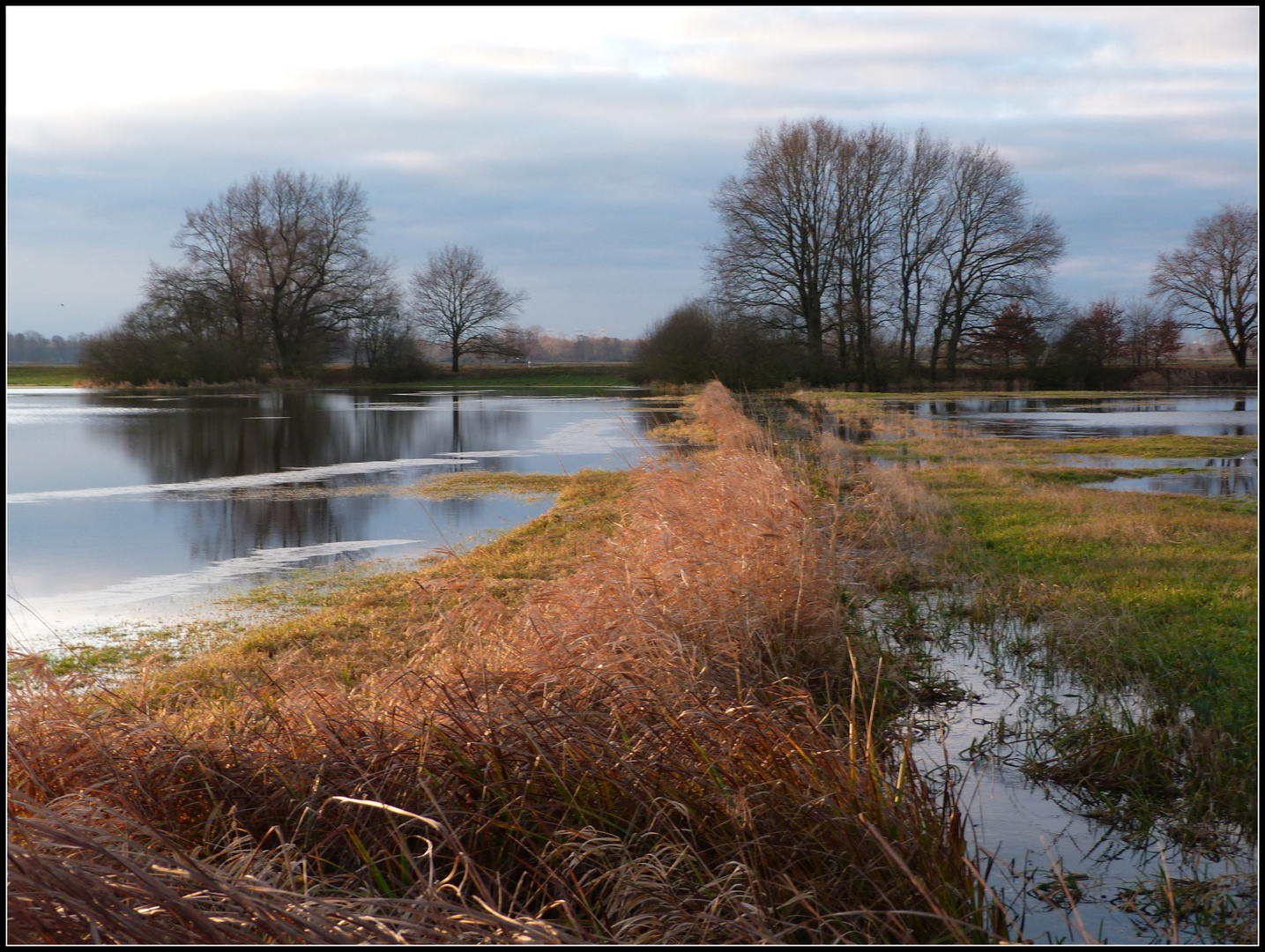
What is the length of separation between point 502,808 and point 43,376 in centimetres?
7069

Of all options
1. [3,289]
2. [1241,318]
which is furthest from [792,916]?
[1241,318]

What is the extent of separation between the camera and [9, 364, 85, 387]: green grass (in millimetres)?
54281

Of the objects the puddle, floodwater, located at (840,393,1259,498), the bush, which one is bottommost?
the puddle

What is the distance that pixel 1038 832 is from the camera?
3.46 metres

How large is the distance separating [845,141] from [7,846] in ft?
137

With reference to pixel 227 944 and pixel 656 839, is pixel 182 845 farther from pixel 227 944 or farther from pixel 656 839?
pixel 656 839

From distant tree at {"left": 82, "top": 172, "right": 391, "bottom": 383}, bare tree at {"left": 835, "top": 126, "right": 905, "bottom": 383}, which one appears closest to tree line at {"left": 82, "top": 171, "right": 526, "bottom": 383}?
distant tree at {"left": 82, "top": 172, "right": 391, "bottom": 383}

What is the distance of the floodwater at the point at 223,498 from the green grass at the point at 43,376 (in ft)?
102

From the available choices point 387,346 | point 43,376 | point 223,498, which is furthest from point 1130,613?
point 43,376

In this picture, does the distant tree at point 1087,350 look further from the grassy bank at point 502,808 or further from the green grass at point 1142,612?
the grassy bank at point 502,808

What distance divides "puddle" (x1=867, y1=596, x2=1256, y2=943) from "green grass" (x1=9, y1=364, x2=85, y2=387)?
57512 millimetres

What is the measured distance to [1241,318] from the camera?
1429cm

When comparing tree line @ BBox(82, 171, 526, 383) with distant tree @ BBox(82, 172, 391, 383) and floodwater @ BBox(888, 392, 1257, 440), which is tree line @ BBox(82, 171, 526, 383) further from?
floodwater @ BBox(888, 392, 1257, 440)

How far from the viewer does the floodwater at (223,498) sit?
24.9 ft
